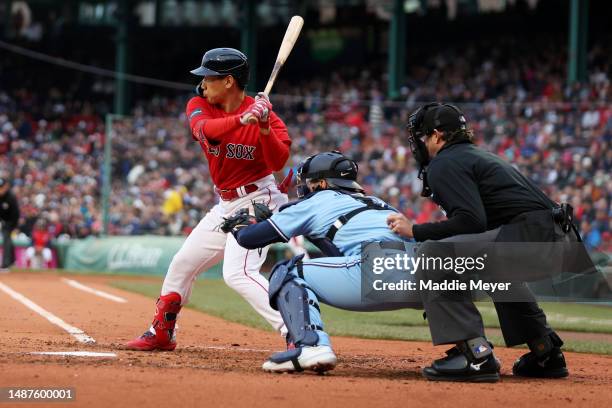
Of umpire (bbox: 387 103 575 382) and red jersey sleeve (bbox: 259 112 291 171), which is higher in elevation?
red jersey sleeve (bbox: 259 112 291 171)

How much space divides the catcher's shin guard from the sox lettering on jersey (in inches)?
40.0

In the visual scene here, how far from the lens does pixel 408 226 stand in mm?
5531

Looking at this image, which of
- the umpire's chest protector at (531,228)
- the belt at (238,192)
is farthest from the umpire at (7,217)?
the umpire's chest protector at (531,228)

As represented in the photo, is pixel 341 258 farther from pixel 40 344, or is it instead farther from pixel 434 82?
pixel 434 82

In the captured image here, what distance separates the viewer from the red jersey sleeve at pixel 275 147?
6.47m

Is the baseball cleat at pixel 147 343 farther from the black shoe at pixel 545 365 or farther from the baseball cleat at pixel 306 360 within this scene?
the black shoe at pixel 545 365

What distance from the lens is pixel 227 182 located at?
22.4 feet

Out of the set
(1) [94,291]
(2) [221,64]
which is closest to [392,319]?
(1) [94,291]

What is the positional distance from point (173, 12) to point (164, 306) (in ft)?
98.4

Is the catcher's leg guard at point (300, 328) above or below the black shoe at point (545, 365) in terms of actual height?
above

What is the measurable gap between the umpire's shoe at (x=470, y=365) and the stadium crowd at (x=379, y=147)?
965 cm

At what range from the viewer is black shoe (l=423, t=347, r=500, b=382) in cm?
565
